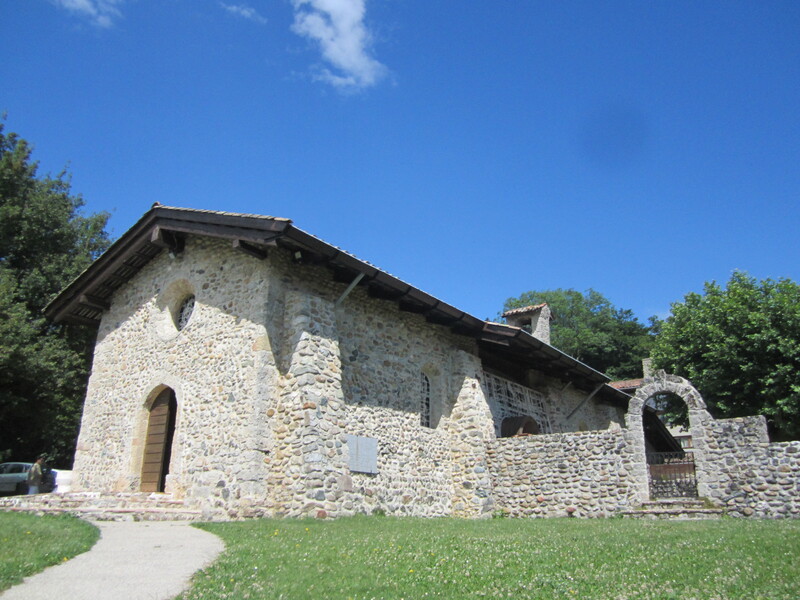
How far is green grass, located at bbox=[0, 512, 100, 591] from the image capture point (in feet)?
18.6

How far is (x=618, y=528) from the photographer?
9.45 m

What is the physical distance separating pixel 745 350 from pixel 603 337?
2367 cm

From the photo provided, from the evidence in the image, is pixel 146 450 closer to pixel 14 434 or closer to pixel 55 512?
pixel 55 512

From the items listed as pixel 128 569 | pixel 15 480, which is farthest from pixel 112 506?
pixel 15 480

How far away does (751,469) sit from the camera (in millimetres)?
11961

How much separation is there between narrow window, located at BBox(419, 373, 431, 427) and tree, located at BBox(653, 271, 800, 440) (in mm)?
10588

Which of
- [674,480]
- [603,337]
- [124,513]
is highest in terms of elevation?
[603,337]

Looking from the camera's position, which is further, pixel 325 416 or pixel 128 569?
pixel 325 416

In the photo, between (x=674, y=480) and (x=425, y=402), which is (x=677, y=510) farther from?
(x=425, y=402)

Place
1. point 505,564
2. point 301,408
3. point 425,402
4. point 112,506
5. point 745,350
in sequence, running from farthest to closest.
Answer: point 745,350
point 425,402
point 301,408
point 112,506
point 505,564

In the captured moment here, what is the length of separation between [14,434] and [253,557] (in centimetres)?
1947

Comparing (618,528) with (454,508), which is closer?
(618,528)

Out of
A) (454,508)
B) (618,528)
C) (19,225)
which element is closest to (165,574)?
(618,528)

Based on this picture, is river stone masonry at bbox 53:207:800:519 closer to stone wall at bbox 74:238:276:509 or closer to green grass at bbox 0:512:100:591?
stone wall at bbox 74:238:276:509
